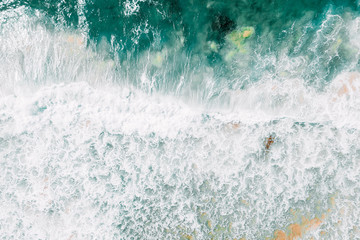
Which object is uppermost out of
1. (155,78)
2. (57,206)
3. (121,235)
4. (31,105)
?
(155,78)

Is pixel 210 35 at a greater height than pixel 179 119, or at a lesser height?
greater

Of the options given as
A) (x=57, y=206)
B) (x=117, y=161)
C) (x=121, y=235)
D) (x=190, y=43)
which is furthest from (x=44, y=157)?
(x=190, y=43)

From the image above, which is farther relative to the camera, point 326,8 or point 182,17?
point 182,17

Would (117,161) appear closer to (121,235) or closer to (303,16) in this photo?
(121,235)

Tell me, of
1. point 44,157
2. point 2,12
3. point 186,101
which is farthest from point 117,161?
point 2,12

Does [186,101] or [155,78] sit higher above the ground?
[155,78]

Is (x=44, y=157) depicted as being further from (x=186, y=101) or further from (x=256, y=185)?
(x=256, y=185)
